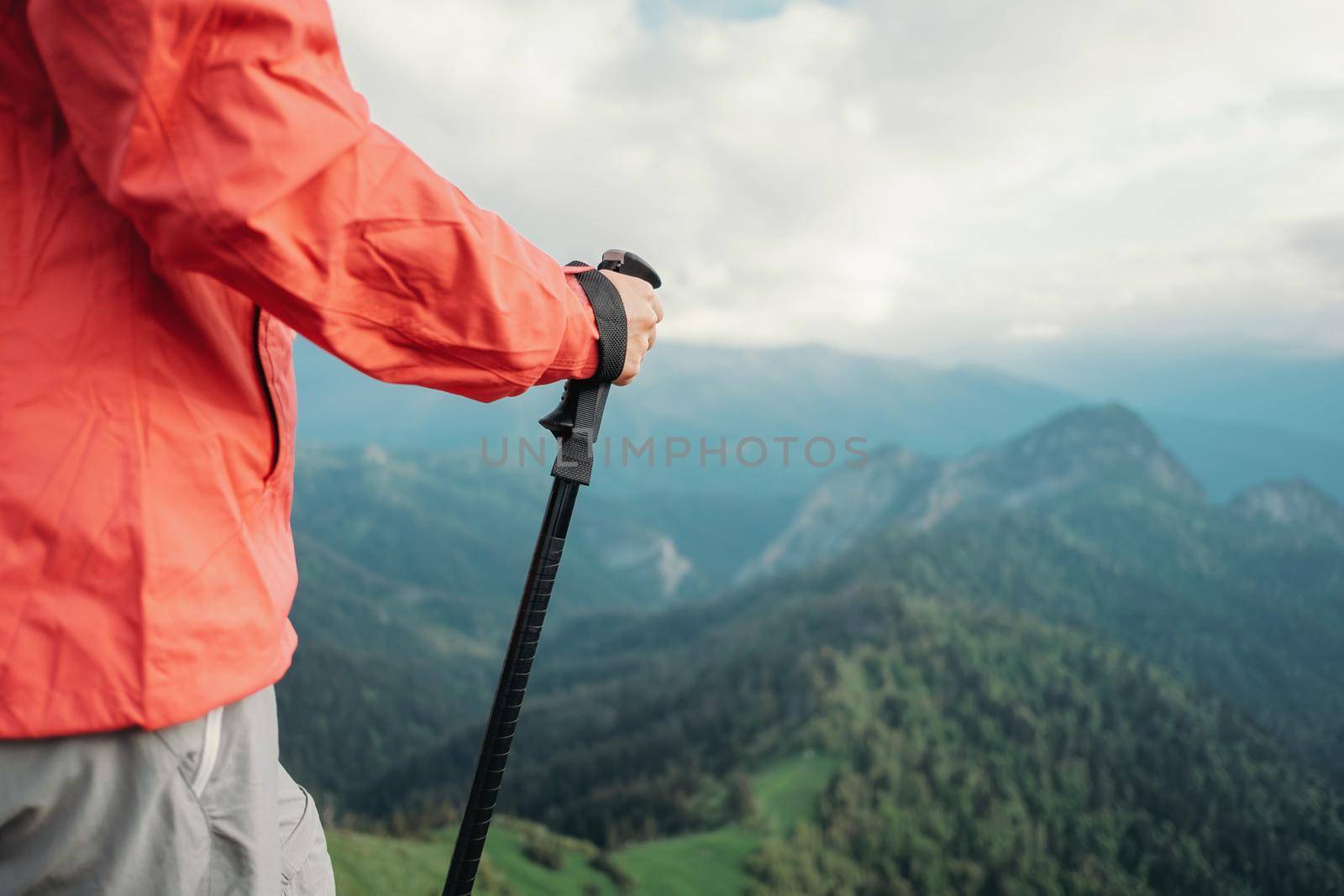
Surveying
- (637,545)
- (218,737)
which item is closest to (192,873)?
(218,737)

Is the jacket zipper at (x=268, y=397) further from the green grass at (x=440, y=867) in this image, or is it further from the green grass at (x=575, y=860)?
the green grass at (x=575, y=860)

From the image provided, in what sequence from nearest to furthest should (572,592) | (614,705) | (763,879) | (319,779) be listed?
(763,879) → (614,705) → (319,779) → (572,592)

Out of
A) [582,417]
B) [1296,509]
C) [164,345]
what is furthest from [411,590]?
[164,345]

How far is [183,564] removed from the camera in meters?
1.42

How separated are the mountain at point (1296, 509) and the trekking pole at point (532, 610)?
13465 centimetres

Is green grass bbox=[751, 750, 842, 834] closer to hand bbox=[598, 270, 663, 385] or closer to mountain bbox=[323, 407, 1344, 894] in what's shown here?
mountain bbox=[323, 407, 1344, 894]

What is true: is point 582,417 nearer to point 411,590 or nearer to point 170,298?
point 170,298

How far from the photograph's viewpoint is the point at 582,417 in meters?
2.16

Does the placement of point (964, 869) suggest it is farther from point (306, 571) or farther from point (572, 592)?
point (572, 592)

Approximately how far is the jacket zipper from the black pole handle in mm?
676

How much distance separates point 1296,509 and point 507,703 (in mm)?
142608

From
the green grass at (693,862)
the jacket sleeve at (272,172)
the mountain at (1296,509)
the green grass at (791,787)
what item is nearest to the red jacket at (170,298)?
the jacket sleeve at (272,172)

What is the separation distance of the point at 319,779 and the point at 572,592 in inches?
3658

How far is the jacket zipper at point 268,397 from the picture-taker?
5.29ft
